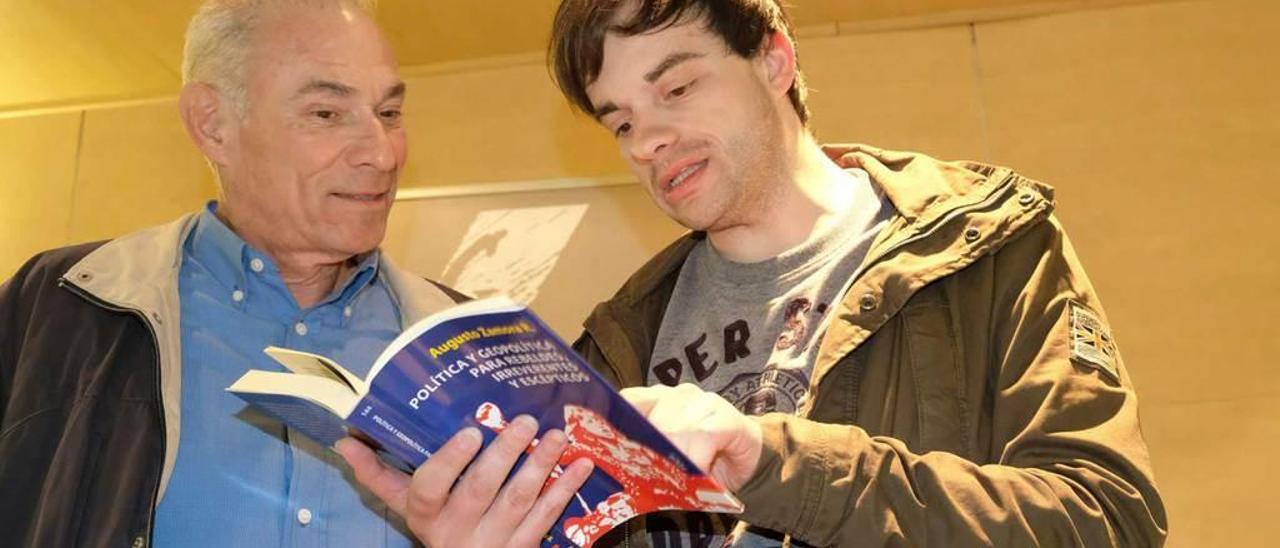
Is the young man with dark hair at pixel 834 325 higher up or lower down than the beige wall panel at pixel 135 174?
lower down

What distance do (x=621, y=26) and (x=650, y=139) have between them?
0.64 feet

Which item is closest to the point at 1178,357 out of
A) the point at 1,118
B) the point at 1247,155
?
the point at 1247,155

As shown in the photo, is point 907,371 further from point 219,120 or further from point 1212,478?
point 1212,478

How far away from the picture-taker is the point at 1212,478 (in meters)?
3.10

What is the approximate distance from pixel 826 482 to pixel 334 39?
1274 millimetres

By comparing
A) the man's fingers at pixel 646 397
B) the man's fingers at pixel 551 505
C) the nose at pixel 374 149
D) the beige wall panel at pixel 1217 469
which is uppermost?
the nose at pixel 374 149

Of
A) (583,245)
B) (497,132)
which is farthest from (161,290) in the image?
(497,132)

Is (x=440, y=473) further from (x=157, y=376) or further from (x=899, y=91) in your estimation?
(x=899, y=91)

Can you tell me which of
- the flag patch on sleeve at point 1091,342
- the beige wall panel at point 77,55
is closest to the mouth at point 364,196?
the flag patch on sleeve at point 1091,342

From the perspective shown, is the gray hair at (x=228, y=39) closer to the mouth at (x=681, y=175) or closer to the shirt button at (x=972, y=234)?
the mouth at (x=681, y=175)

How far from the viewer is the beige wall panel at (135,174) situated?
3.93m

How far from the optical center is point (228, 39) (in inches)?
89.6

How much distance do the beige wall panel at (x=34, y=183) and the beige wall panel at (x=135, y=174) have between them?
0.18 feet

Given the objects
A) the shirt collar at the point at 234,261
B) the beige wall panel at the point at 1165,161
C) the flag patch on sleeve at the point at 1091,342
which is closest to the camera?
the flag patch on sleeve at the point at 1091,342
